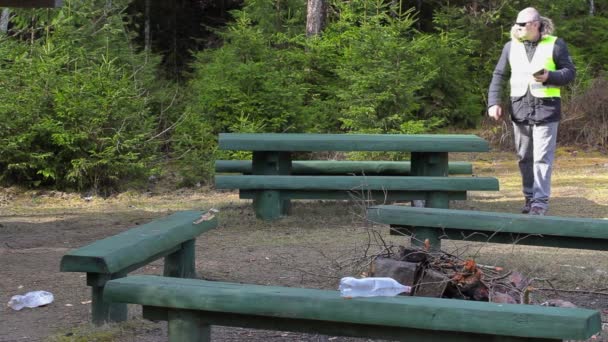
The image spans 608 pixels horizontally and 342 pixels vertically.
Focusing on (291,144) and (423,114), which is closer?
(291,144)

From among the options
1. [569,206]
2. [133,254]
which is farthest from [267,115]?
[133,254]

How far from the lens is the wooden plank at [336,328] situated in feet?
11.8

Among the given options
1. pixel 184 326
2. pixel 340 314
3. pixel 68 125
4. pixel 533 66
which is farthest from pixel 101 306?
pixel 68 125

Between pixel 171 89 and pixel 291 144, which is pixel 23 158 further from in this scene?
pixel 171 89

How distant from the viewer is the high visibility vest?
322 inches

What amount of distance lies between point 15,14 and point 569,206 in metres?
9.31

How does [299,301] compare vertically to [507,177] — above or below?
above

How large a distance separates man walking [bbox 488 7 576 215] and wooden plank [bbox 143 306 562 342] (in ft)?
15.7

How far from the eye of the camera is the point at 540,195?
26.9ft

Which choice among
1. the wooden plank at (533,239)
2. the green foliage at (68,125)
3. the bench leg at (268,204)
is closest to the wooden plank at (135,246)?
the wooden plank at (533,239)

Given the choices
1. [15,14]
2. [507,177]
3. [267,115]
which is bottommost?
[507,177]

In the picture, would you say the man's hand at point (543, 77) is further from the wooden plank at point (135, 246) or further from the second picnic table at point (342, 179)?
the wooden plank at point (135, 246)

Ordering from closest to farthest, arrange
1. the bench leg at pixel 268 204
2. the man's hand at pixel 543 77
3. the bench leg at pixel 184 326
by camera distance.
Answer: the bench leg at pixel 184 326
the man's hand at pixel 543 77
the bench leg at pixel 268 204

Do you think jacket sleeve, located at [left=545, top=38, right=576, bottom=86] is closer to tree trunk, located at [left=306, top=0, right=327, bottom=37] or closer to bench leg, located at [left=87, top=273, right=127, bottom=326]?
bench leg, located at [left=87, top=273, right=127, bottom=326]
